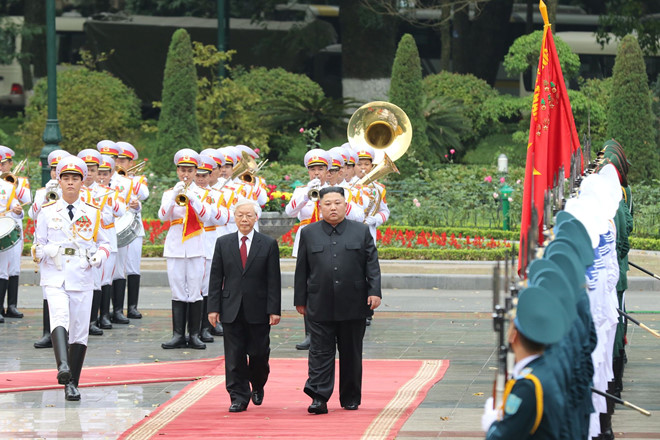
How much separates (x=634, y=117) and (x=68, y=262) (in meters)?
17.4

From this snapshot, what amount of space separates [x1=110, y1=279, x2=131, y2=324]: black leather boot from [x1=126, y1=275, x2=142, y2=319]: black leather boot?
25 centimetres

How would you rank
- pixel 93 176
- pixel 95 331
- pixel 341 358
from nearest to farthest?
pixel 341 358 < pixel 93 176 < pixel 95 331

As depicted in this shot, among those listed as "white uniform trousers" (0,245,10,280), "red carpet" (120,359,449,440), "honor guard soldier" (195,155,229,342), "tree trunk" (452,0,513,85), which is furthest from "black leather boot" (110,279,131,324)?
"tree trunk" (452,0,513,85)

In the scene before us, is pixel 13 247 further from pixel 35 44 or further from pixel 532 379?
pixel 35 44

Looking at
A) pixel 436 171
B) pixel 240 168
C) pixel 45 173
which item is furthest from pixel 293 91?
pixel 240 168

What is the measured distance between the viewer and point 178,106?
87.2ft

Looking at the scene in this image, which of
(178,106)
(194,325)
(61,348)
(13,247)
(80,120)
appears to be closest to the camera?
(61,348)

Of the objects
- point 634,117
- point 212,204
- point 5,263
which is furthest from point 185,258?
point 634,117

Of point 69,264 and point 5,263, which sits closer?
point 69,264

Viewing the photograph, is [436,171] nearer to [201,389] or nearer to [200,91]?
[200,91]

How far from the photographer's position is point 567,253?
18.5 ft

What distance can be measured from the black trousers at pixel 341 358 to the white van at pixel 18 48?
95.2ft

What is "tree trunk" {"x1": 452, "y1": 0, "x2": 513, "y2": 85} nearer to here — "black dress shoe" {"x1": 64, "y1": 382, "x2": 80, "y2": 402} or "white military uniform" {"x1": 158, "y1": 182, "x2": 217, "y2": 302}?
"white military uniform" {"x1": 158, "y1": 182, "x2": 217, "y2": 302}

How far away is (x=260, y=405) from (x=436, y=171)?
659 inches
